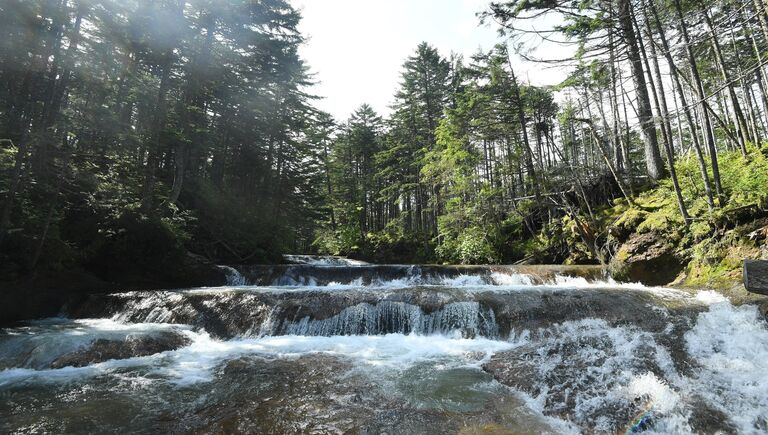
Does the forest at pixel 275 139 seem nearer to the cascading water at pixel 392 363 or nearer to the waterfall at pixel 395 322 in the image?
the cascading water at pixel 392 363

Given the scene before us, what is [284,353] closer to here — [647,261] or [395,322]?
[395,322]

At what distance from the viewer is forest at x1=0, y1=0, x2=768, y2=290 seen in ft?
33.8

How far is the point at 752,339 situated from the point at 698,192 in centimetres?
850

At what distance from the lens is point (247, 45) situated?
70.6 ft

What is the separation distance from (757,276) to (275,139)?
Answer: 23.5 m

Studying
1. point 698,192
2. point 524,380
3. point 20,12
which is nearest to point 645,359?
point 524,380

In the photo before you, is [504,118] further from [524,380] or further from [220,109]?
[524,380]

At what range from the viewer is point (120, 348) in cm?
720

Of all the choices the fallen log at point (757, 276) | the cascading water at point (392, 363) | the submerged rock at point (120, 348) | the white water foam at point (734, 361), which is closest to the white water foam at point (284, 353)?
the cascading water at point (392, 363)

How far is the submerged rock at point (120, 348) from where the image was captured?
6668 mm

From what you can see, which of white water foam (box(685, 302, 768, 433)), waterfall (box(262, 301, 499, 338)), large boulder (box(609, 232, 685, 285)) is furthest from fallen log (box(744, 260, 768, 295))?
large boulder (box(609, 232, 685, 285))

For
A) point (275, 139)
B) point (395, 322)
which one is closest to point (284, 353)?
point (395, 322)

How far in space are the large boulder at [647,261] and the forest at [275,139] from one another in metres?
0.37

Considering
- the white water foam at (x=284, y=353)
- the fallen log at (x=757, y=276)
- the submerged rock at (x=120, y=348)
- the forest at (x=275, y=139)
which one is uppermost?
the forest at (x=275, y=139)
